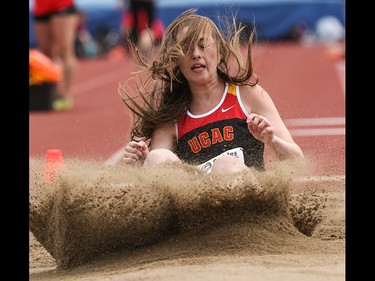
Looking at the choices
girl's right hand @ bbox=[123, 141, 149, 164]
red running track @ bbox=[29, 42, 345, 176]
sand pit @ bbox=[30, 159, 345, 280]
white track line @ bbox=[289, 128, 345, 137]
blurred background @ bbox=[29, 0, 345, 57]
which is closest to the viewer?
sand pit @ bbox=[30, 159, 345, 280]

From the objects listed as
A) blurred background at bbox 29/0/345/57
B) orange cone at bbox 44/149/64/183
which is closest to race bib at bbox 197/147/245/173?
orange cone at bbox 44/149/64/183

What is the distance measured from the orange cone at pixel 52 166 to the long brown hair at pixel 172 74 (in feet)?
1.47

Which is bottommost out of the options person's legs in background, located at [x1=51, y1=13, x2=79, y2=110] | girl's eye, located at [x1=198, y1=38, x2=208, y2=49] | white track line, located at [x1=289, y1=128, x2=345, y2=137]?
white track line, located at [x1=289, y1=128, x2=345, y2=137]

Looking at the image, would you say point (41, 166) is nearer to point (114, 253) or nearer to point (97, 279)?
point (114, 253)

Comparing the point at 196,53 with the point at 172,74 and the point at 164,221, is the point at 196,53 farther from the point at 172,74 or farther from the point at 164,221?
the point at 164,221

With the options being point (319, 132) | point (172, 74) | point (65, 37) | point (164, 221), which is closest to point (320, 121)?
point (319, 132)

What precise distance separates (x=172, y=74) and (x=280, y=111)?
115 centimetres

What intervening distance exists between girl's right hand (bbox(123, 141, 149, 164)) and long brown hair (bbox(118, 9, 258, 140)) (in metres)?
0.25

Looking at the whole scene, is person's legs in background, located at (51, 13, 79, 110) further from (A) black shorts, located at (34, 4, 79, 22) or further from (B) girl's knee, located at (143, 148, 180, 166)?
(B) girl's knee, located at (143, 148, 180, 166)

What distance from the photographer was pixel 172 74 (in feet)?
15.6

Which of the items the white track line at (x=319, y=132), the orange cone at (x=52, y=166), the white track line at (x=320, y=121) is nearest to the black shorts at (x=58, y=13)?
the white track line at (x=320, y=121)

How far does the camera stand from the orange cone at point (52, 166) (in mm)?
4645

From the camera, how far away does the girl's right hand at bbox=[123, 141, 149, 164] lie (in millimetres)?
4594

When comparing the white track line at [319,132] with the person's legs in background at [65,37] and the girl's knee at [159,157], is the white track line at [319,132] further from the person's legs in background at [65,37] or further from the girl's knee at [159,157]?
the person's legs in background at [65,37]
